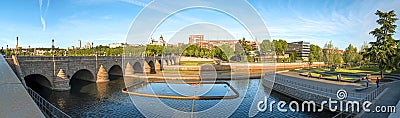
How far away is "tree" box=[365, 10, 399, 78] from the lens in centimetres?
2206

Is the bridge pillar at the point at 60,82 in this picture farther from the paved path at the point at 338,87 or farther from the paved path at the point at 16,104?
the paved path at the point at 338,87

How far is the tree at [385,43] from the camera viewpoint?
22062mm

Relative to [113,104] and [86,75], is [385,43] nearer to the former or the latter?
[113,104]

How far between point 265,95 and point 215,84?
7.47m

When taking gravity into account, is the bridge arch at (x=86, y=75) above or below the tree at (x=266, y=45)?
below

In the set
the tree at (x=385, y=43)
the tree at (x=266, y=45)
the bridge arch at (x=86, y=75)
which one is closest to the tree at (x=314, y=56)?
the tree at (x=266, y=45)

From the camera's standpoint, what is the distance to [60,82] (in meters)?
22.3

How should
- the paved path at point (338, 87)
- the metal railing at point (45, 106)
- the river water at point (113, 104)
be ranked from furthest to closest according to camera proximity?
the paved path at point (338, 87)
the river water at point (113, 104)
the metal railing at point (45, 106)

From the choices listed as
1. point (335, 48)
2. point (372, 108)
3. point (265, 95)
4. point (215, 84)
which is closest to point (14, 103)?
point (372, 108)

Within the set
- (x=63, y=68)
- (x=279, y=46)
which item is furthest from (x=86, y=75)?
(x=279, y=46)

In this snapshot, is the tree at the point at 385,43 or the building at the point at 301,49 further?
the building at the point at 301,49

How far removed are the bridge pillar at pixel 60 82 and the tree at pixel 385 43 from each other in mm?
28755

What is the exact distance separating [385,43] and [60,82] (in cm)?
2992

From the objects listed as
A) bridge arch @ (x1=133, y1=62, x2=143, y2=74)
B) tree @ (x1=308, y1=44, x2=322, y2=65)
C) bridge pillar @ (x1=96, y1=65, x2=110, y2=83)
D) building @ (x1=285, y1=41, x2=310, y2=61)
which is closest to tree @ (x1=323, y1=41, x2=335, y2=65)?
tree @ (x1=308, y1=44, x2=322, y2=65)
